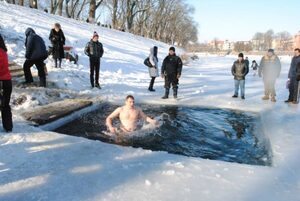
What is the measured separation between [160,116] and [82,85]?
15.0ft

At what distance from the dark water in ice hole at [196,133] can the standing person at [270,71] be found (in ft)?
9.52

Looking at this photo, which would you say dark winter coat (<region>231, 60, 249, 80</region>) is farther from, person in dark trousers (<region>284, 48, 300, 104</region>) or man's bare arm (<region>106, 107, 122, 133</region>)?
man's bare arm (<region>106, 107, 122, 133</region>)

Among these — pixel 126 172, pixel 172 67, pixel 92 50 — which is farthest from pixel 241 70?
pixel 126 172

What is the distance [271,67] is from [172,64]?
3.88 metres

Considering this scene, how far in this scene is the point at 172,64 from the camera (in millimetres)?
12109

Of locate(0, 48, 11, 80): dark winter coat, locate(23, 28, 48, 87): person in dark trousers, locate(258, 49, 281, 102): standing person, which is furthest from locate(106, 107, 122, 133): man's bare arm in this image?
locate(258, 49, 281, 102): standing person

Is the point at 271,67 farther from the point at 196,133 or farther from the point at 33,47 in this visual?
the point at 33,47

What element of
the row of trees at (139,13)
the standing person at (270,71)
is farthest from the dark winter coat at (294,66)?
the row of trees at (139,13)

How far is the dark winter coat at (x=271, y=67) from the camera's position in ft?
42.4

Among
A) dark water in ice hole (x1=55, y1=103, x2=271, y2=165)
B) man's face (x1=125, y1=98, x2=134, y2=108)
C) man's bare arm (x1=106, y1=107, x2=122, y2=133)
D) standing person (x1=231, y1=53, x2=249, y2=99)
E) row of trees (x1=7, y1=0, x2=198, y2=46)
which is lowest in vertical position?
dark water in ice hole (x1=55, y1=103, x2=271, y2=165)

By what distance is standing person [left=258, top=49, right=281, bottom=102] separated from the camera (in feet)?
42.4

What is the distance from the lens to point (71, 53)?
1661cm

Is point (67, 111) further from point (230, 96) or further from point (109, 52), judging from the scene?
point (109, 52)

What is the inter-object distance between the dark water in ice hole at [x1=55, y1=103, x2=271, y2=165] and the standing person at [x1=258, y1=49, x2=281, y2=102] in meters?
2.90
